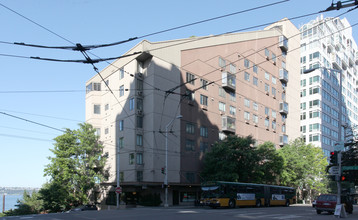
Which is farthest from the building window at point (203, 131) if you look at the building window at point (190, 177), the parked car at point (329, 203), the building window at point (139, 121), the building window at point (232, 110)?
the parked car at point (329, 203)

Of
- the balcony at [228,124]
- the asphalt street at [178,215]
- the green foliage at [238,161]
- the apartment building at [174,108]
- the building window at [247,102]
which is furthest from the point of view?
the building window at [247,102]

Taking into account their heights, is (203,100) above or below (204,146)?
above

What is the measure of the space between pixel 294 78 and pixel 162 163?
42142 mm

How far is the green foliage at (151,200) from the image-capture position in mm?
41875

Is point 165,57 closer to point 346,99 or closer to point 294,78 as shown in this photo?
point 294,78

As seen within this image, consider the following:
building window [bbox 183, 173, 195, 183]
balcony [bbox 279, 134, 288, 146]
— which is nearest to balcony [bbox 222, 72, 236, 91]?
building window [bbox 183, 173, 195, 183]

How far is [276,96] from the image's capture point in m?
66.8

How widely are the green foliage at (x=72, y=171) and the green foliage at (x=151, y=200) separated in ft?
24.3

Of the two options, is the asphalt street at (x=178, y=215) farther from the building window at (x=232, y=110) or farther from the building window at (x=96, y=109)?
the building window at (x=232, y=110)

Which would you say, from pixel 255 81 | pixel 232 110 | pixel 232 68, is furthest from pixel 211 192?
pixel 255 81

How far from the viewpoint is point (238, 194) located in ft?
121

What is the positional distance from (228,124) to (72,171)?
23561 millimetres

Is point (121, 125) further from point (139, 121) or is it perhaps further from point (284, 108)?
point (284, 108)

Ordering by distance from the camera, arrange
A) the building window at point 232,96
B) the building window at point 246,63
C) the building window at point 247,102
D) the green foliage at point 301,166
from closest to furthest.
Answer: the green foliage at point 301,166
the building window at point 232,96
the building window at point 247,102
the building window at point 246,63
